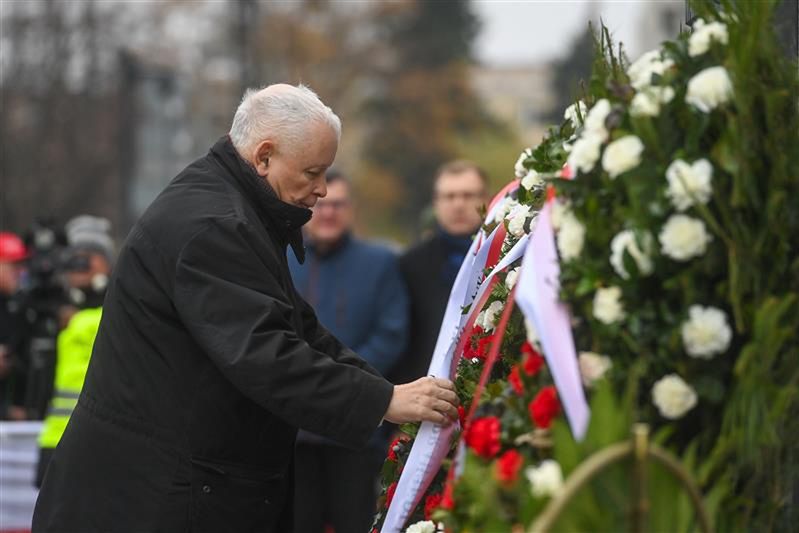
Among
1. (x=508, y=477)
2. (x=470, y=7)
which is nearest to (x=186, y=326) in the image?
(x=508, y=477)

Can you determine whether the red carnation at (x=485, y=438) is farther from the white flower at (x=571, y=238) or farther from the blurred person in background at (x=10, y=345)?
the blurred person in background at (x=10, y=345)

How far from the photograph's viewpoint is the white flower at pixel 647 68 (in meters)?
3.09

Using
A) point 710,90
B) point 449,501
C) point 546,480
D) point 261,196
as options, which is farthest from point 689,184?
point 261,196

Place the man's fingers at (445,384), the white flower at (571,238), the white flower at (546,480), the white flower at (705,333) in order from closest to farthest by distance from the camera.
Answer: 1. the white flower at (546,480)
2. the white flower at (705,333)
3. the white flower at (571,238)
4. the man's fingers at (445,384)

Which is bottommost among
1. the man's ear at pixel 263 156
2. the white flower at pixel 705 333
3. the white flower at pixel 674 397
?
the white flower at pixel 674 397

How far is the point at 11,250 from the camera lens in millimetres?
8539

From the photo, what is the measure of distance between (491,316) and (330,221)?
112 inches

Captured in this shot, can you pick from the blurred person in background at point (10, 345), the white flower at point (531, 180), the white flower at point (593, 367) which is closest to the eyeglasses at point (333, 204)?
the blurred person in background at point (10, 345)

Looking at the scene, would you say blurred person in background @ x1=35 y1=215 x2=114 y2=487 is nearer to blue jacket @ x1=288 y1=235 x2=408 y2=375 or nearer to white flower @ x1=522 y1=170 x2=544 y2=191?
blue jacket @ x1=288 y1=235 x2=408 y2=375

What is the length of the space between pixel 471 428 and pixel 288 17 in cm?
3203

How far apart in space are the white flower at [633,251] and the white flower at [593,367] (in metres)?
0.18

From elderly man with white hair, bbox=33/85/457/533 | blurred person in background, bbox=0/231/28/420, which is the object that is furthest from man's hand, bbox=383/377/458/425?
blurred person in background, bbox=0/231/28/420

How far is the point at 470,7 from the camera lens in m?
45.0

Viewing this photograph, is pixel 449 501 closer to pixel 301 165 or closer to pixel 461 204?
pixel 301 165
